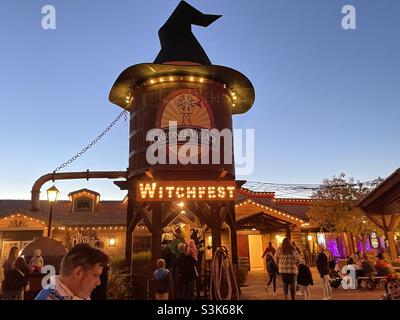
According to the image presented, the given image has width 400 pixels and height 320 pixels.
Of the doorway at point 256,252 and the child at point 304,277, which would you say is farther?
the doorway at point 256,252

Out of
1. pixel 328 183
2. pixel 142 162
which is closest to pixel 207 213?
pixel 142 162

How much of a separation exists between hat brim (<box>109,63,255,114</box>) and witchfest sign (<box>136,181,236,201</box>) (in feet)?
15.1

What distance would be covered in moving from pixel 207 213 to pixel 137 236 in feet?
41.3

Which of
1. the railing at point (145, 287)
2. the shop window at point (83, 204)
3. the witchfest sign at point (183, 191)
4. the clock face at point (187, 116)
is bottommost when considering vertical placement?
the railing at point (145, 287)

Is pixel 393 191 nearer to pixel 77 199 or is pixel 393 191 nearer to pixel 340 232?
pixel 340 232

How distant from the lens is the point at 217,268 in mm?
9422

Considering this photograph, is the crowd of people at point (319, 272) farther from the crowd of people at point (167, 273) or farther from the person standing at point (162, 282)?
the person standing at point (162, 282)

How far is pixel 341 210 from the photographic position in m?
26.5

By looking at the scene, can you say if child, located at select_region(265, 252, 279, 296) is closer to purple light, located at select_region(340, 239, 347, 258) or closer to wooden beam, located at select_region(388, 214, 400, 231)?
wooden beam, located at select_region(388, 214, 400, 231)

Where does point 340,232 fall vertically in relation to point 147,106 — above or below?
below

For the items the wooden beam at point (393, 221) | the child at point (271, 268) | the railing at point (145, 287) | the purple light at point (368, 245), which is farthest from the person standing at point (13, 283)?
the purple light at point (368, 245)

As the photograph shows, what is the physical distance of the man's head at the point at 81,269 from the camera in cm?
233

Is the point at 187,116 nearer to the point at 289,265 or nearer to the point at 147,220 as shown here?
the point at 147,220

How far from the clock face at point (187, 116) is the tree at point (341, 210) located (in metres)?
18.1
